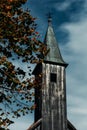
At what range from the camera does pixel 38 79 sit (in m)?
13.8

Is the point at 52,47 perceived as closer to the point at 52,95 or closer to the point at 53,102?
the point at 52,95

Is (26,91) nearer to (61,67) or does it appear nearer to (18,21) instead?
(18,21)

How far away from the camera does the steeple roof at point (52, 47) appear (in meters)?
28.7

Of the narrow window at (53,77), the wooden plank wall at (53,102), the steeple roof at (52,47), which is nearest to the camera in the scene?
the wooden plank wall at (53,102)

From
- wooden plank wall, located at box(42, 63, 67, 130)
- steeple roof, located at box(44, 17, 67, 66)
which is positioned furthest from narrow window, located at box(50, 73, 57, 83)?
steeple roof, located at box(44, 17, 67, 66)

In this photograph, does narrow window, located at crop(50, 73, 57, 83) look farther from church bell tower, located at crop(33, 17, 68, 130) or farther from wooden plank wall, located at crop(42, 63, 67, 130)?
wooden plank wall, located at crop(42, 63, 67, 130)

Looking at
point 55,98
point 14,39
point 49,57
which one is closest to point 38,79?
point 14,39

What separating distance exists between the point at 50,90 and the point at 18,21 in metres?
14.1

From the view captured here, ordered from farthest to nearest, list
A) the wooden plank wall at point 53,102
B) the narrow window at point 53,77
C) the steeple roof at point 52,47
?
the steeple roof at point 52,47
the narrow window at point 53,77
the wooden plank wall at point 53,102

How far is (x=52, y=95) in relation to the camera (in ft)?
88.1

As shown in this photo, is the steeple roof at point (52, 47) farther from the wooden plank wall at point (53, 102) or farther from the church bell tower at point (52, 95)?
the wooden plank wall at point (53, 102)

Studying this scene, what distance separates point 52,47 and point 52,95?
200 inches

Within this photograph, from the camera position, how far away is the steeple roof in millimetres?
28734

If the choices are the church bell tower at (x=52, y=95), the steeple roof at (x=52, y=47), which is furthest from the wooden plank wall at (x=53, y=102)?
the steeple roof at (x=52, y=47)
